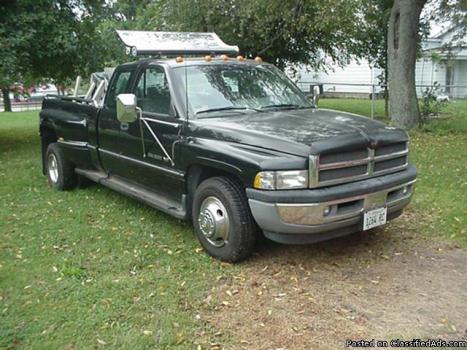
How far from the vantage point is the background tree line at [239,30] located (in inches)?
446

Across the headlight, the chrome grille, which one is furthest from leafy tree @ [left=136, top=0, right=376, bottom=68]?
the headlight

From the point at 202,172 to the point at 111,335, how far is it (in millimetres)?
1922

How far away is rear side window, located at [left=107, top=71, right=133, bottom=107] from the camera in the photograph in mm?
6249

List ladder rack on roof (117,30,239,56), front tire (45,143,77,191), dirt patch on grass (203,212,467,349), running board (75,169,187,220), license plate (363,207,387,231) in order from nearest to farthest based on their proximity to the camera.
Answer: dirt patch on grass (203,212,467,349) → license plate (363,207,387,231) → running board (75,169,187,220) → ladder rack on roof (117,30,239,56) → front tire (45,143,77,191)

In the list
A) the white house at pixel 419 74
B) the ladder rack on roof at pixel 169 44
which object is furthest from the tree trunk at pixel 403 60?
the white house at pixel 419 74

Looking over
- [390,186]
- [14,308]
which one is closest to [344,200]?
[390,186]

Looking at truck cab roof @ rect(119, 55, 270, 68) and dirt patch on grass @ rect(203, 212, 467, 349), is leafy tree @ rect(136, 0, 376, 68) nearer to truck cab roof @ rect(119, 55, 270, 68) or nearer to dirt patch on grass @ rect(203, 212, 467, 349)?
truck cab roof @ rect(119, 55, 270, 68)

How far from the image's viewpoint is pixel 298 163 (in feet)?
13.6

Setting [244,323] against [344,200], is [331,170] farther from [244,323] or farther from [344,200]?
[244,323]

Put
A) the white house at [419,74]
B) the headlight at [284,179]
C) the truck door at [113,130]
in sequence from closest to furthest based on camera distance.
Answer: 1. the headlight at [284,179]
2. the truck door at [113,130]
3. the white house at [419,74]

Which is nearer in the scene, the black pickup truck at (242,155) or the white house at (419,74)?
the black pickup truck at (242,155)

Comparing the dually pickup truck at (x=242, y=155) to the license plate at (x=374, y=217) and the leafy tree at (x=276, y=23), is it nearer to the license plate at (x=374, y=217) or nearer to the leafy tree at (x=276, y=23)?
the license plate at (x=374, y=217)

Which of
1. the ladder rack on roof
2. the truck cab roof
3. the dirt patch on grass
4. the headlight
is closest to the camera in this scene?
the dirt patch on grass

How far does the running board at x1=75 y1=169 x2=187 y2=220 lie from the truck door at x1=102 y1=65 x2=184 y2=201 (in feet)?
0.23
